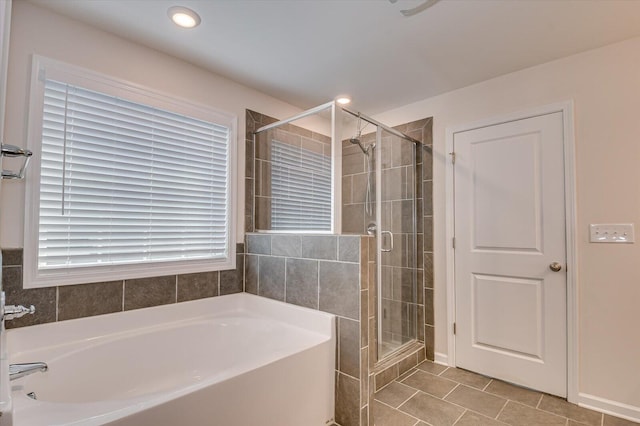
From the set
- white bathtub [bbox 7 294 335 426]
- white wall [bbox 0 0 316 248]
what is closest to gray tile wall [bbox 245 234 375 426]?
white bathtub [bbox 7 294 335 426]

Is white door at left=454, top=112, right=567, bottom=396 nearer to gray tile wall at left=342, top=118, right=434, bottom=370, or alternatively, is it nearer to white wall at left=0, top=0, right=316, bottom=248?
gray tile wall at left=342, top=118, right=434, bottom=370

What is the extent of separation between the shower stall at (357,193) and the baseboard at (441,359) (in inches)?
8.7

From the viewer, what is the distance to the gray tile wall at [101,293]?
5.37 ft

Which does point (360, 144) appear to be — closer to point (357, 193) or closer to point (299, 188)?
point (357, 193)

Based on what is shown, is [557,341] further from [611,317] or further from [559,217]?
[559,217]

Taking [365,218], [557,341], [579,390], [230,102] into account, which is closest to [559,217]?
[557,341]

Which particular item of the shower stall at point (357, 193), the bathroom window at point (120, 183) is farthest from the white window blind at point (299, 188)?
the bathroom window at point (120, 183)

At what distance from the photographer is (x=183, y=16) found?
5.92ft

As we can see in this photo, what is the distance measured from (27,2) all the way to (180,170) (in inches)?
46.7

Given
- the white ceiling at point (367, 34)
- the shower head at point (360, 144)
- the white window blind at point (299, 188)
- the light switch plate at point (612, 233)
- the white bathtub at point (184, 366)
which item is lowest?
the white bathtub at point (184, 366)

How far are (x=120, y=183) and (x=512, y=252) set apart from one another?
9.50 ft

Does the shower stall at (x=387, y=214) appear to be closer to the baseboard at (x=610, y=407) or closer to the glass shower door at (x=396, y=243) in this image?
the glass shower door at (x=396, y=243)

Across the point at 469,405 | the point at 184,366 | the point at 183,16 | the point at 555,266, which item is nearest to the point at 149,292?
the point at 184,366

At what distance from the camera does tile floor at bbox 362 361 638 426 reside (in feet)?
6.30
